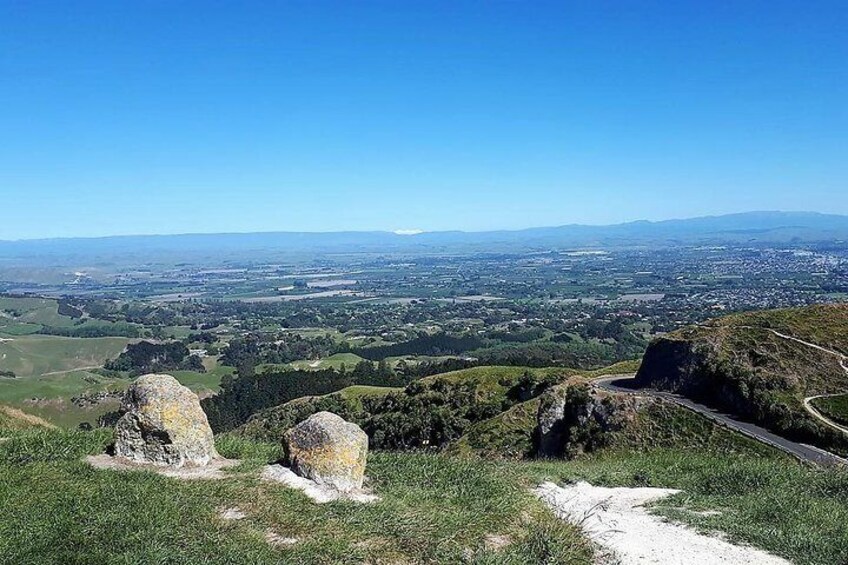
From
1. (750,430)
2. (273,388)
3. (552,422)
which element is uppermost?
(750,430)

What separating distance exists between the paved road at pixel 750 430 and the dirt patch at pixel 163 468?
24.9 m

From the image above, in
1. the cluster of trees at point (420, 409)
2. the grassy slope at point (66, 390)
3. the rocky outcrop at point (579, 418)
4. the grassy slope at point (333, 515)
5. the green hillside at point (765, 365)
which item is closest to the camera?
the grassy slope at point (333, 515)

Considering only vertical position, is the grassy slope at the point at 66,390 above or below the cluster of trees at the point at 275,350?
above

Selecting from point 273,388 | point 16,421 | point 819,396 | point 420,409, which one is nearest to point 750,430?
point 819,396

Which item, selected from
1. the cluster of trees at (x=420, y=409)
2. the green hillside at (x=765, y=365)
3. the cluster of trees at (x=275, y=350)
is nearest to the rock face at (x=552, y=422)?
the green hillside at (x=765, y=365)

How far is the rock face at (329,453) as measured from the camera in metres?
12.8

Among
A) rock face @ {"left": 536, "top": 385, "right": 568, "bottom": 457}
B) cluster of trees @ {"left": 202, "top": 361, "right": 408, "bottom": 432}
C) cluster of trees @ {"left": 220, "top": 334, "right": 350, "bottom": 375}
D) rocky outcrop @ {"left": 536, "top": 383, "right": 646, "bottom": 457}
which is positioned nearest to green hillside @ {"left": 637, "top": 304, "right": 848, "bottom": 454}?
rocky outcrop @ {"left": 536, "top": 383, "right": 646, "bottom": 457}

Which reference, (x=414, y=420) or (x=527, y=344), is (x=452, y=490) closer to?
(x=414, y=420)

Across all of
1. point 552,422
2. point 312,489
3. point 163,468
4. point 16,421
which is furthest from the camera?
point 552,422

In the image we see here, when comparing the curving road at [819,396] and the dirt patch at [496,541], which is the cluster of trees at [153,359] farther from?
the dirt patch at [496,541]

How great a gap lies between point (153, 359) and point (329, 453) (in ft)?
446

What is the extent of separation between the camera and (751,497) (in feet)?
46.0

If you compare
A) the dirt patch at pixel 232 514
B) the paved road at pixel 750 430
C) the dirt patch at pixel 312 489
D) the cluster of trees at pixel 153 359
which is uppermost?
the dirt patch at pixel 232 514

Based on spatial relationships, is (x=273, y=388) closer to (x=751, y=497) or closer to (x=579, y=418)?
(x=579, y=418)
